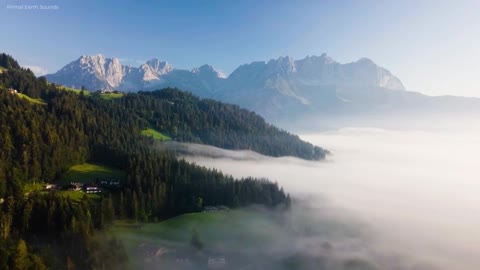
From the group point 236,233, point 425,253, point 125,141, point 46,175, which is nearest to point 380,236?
point 425,253

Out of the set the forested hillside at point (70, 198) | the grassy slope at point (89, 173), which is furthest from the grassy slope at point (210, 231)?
the grassy slope at point (89, 173)

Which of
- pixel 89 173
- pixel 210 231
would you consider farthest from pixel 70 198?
pixel 210 231

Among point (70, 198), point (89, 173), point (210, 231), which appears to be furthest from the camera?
point (89, 173)

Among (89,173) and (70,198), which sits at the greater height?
(89,173)

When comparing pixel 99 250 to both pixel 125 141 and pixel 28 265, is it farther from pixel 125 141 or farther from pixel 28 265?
pixel 125 141

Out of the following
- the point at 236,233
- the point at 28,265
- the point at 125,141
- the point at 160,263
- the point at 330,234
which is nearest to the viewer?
the point at 28,265

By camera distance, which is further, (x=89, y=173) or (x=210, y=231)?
(x=89, y=173)

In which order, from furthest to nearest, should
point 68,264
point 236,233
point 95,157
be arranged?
point 95,157
point 236,233
point 68,264

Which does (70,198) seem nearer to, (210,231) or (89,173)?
(89,173)
